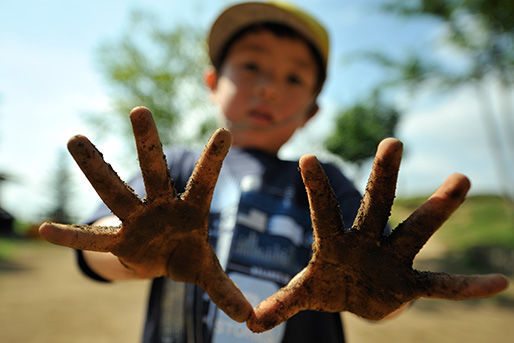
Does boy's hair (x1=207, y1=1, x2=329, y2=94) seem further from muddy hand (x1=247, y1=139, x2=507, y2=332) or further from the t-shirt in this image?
muddy hand (x1=247, y1=139, x2=507, y2=332)

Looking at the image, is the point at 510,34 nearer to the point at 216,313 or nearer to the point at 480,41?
the point at 480,41

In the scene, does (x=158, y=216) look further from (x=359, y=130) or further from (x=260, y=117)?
(x=359, y=130)

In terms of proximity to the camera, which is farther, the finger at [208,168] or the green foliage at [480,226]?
the green foliage at [480,226]

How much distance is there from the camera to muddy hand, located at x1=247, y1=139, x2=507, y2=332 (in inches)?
34.3

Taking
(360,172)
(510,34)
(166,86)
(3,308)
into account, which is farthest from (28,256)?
(510,34)

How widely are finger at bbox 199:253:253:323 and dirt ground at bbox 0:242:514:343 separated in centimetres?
419

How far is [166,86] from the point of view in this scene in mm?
14930

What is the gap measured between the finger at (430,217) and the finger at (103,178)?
702 mm

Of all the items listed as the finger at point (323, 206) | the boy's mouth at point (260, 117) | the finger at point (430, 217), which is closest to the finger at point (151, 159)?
the finger at point (323, 206)

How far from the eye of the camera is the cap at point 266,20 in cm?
187

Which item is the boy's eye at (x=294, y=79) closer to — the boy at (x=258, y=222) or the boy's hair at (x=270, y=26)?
the boy at (x=258, y=222)

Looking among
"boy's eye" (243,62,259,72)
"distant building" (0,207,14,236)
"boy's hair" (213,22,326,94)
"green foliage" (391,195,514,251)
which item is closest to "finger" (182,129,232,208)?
"boy's eye" (243,62,259,72)

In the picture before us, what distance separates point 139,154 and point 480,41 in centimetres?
1225

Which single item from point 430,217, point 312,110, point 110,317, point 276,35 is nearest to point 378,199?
point 430,217
